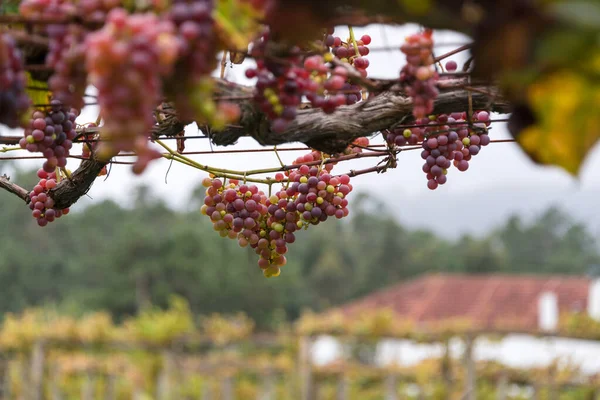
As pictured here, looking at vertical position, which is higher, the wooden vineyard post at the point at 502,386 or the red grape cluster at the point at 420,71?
the red grape cluster at the point at 420,71

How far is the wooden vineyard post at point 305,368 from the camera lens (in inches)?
343

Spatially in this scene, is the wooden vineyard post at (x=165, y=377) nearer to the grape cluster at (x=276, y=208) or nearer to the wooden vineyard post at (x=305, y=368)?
the wooden vineyard post at (x=305, y=368)

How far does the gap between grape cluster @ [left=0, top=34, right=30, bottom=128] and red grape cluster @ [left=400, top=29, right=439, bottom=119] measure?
357mm

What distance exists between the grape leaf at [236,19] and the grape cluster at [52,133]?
0.32 meters

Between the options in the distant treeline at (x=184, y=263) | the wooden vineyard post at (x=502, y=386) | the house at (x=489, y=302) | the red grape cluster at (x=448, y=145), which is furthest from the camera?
the distant treeline at (x=184, y=263)

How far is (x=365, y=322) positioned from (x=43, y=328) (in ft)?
13.1

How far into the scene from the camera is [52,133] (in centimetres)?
89

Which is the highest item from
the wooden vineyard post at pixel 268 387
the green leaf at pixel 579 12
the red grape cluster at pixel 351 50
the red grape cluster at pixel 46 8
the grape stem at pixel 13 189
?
the red grape cluster at pixel 351 50

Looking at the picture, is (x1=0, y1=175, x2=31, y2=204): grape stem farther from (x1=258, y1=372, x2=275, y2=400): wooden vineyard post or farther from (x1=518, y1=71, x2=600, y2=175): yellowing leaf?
(x1=258, y1=372, x2=275, y2=400): wooden vineyard post

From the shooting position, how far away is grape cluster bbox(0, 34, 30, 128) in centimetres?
65

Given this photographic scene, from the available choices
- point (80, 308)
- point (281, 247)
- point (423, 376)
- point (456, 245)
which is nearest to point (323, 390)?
point (423, 376)

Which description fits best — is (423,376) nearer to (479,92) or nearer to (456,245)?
(479,92)

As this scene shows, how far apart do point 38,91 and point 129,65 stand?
0.30m

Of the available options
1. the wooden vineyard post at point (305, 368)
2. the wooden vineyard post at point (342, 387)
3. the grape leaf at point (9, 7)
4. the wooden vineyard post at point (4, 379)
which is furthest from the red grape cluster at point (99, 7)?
the wooden vineyard post at point (4, 379)
